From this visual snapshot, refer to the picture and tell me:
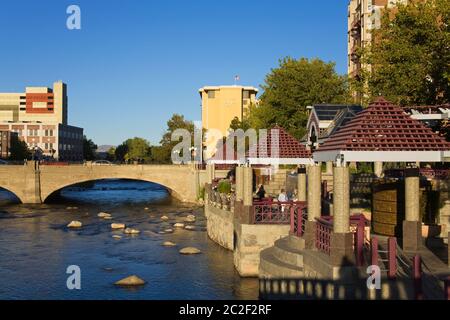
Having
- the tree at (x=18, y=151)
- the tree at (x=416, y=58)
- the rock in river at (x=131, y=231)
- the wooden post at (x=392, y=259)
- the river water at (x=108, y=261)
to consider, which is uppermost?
the tree at (x=416, y=58)

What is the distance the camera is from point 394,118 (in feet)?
51.9

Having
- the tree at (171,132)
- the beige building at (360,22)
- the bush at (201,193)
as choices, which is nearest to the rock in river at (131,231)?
the bush at (201,193)

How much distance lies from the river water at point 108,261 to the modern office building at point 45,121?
317ft

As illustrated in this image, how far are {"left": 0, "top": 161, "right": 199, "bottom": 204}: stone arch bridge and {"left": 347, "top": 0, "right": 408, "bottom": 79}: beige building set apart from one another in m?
24.9

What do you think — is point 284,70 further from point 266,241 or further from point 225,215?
point 266,241

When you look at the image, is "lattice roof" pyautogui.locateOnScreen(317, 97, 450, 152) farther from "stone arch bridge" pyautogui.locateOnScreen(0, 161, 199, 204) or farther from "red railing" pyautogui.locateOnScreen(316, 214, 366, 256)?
"stone arch bridge" pyautogui.locateOnScreen(0, 161, 199, 204)

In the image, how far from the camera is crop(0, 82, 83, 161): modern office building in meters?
145

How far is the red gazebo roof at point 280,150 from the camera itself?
25703mm

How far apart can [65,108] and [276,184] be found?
165 m

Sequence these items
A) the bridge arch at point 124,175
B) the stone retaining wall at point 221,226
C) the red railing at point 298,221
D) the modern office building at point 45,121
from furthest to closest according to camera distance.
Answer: the modern office building at point 45,121 < the bridge arch at point 124,175 < the stone retaining wall at point 221,226 < the red railing at point 298,221

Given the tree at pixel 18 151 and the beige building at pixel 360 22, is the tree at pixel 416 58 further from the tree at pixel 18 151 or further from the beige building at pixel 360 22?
the tree at pixel 18 151

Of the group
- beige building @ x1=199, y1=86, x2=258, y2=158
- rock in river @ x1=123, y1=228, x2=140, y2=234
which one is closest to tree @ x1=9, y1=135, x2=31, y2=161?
beige building @ x1=199, y1=86, x2=258, y2=158

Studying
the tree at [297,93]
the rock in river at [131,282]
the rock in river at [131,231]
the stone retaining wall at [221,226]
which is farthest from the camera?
the tree at [297,93]
